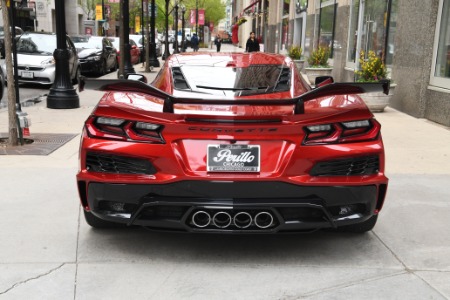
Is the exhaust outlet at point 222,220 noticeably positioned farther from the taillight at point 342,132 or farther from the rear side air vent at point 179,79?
the rear side air vent at point 179,79

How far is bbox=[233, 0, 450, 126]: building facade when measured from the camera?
→ 10227mm

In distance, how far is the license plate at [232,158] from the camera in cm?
339

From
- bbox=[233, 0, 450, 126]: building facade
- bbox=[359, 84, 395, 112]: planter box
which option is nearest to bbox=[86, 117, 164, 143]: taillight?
bbox=[233, 0, 450, 126]: building facade

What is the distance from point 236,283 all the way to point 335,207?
2.72 ft

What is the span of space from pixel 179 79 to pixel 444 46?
297 inches

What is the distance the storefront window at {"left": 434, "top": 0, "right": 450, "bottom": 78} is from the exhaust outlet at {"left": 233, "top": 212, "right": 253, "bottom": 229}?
7.88 metres

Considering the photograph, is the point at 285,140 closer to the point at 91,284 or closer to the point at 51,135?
the point at 91,284

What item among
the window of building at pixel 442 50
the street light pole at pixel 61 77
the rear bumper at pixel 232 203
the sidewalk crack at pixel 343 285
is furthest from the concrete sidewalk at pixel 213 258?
the street light pole at pixel 61 77

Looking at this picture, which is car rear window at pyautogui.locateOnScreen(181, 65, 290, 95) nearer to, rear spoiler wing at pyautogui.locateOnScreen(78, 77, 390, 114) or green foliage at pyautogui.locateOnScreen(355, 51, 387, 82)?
rear spoiler wing at pyautogui.locateOnScreen(78, 77, 390, 114)

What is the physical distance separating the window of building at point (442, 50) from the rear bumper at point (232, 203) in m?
7.34

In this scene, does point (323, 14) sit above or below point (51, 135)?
above

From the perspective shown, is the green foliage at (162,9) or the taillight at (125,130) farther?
the green foliage at (162,9)

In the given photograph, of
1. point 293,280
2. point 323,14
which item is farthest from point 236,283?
point 323,14

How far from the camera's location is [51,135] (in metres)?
8.44
